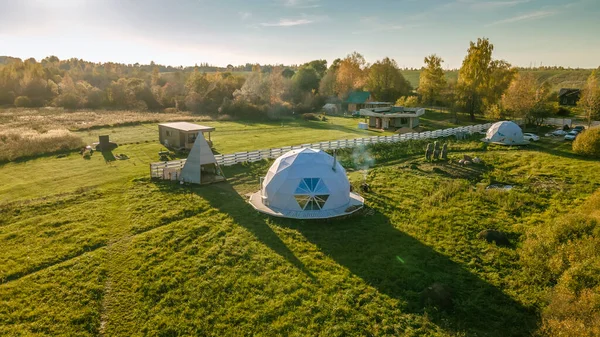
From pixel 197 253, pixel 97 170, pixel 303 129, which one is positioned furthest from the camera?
pixel 303 129

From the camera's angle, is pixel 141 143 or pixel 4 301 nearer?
pixel 4 301

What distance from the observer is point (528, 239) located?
15445 mm

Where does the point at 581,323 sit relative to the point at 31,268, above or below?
above

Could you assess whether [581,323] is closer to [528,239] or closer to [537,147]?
[528,239]

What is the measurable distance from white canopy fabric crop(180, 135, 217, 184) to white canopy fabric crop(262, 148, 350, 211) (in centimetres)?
639

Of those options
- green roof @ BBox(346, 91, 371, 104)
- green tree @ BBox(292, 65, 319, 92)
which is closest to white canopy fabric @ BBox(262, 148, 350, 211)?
green roof @ BBox(346, 91, 371, 104)

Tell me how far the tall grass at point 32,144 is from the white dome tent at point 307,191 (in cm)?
2513

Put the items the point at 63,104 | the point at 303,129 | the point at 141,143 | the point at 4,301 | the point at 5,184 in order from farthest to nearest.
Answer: the point at 63,104 → the point at 303,129 → the point at 141,143 → the point at 5,184 → the point at 4,301

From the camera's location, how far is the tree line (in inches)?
2133

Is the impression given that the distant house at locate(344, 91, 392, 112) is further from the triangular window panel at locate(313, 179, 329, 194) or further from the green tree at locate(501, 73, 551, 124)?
the triangular window panel at locate(313, 179, 329, 194)

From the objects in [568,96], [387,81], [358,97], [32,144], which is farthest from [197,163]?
[568,96]

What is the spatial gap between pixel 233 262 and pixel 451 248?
10.1 m

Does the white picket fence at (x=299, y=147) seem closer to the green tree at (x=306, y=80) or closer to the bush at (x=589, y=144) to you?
the bush at (x=589, y=144)

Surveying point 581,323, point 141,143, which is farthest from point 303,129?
point 581,323
